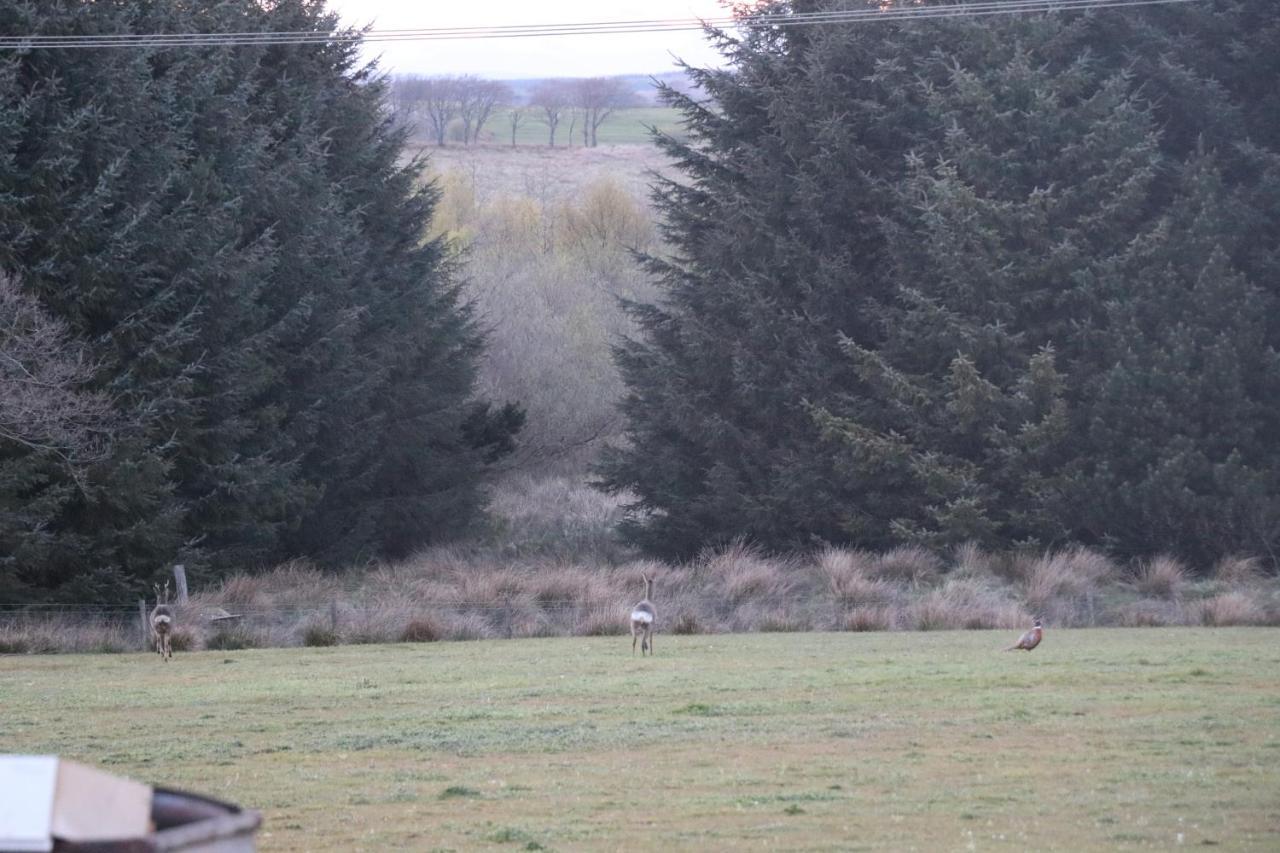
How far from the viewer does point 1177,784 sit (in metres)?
10.3

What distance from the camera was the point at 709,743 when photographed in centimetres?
1318

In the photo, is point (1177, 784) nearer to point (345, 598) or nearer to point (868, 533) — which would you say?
point (345, 598)

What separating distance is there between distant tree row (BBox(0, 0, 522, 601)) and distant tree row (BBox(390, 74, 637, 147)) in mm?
72128

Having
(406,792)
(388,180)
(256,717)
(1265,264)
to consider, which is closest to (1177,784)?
(406,792)

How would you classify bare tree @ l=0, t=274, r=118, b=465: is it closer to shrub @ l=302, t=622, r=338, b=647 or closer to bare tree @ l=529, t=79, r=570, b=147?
shrub @ l=302, t=622, r=338, b=647

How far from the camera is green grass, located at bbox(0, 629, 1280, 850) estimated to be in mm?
9391

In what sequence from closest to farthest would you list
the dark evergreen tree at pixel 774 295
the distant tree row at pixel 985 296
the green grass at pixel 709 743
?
1. the green grass at pixel 709 743
2. the distant tree row at pixel 985 296
3. the dark evergreen tree at pixel 774 295

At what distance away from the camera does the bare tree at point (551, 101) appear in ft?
434

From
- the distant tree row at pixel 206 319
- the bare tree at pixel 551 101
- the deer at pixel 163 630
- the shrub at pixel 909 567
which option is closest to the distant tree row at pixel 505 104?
the bare tree at pixel 551 101

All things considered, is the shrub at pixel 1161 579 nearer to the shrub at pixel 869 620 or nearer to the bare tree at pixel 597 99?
the shrub at pixel 869 620

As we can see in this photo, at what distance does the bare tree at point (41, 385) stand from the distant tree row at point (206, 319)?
75mm

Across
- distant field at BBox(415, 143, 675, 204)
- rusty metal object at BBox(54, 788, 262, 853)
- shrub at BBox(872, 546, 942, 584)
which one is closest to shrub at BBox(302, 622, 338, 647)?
shrub at BBox(872, 546, 942, 584)

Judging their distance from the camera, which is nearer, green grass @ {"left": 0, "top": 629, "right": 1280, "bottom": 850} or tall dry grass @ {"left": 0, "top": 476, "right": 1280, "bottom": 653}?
green grass @ {"left": 0, "top": 629, "right": 1280, "bottom": 850}

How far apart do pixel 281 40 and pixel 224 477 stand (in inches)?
442
